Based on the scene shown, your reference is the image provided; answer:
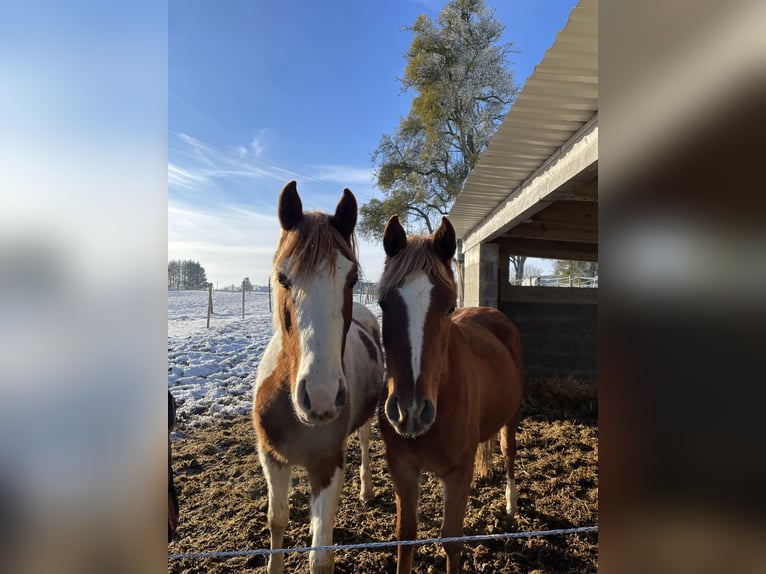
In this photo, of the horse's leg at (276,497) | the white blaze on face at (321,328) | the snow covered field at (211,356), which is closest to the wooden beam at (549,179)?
the white blaze on face at (321,328)

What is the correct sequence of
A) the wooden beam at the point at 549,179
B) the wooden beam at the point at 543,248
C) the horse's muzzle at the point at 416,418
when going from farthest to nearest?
the wooden beam at the point at 543,248
the wooden beam at the point at 549,179
the horse's muzzle at the point at 416,418

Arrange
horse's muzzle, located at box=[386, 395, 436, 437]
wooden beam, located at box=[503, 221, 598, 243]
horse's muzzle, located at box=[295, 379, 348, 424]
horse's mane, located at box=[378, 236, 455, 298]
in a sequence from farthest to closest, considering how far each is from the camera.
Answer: wooden beam, located at box=[503, 221, 598, 243], horse's mane, located at box=[378, 236, 455, 298], horse's muzzle, located at box=[386, 395, 436, 437], horse's muzzle, located at box=[295, 379, 348, 424]

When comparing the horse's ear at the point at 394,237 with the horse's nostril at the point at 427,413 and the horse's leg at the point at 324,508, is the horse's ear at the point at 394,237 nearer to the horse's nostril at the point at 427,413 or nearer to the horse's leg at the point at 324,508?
the horse's nostril at the point at 427,413

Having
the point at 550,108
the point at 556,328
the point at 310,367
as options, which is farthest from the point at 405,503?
the point at 556,328

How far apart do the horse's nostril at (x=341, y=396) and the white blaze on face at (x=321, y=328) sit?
29 mm

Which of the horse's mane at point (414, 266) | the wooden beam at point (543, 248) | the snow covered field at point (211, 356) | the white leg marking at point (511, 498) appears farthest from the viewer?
the wooden beam at point (543, 248)

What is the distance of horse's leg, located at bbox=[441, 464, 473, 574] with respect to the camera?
1.93m

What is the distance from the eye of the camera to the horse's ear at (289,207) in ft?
6.25

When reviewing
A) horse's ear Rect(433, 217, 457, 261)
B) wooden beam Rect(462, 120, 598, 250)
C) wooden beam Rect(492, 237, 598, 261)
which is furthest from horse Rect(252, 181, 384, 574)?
wooden beam Rect(492, 237, 598, 261)

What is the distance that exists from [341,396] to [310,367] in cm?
19

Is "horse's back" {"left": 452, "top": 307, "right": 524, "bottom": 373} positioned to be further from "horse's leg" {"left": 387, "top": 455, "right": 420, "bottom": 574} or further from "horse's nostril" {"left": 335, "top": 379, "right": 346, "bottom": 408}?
"horse's nostril" {"left": 335, "top": 379, "right": 346, "bottom": 408}

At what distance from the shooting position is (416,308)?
1.79m

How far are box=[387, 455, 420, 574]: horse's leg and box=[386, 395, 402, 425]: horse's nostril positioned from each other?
46cm

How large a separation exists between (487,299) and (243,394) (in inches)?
162
